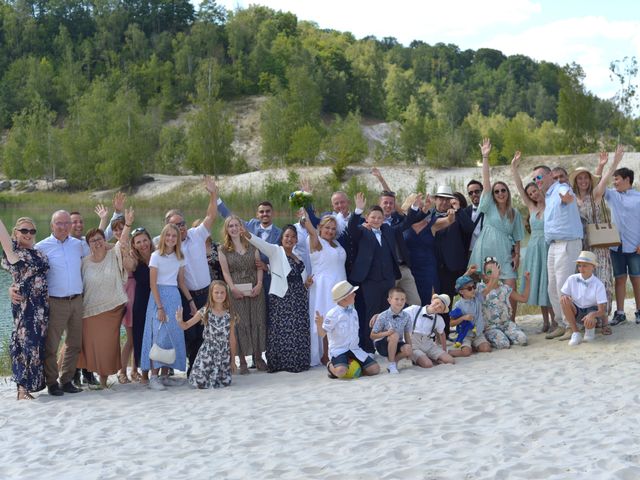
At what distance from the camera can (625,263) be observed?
9.84 meters

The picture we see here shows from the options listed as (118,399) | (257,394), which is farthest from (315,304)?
(118,399)

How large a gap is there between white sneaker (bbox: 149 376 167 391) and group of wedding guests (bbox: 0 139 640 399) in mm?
15

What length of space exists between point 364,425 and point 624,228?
15.8 ft

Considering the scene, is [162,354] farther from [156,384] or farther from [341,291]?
[341,291]

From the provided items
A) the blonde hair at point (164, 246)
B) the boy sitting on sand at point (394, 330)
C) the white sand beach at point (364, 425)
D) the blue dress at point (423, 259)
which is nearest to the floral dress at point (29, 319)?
the white sand beach at point (364, 425)

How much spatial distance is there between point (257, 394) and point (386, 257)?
2.39 meters

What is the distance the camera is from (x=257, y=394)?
26.4ft

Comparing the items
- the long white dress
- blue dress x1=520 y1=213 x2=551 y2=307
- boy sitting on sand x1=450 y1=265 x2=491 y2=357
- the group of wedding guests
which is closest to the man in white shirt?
the group of wedding guests

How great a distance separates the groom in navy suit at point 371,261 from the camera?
941cm

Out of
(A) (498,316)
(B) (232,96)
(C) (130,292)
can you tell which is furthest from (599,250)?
(B) (232,96)

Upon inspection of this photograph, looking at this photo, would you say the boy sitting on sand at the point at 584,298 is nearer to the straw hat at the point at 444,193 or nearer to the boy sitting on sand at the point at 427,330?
the boy sitting on sand at the point at 427,330

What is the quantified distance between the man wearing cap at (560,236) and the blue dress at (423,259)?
54.7 inches

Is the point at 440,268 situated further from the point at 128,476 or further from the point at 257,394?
the point at 128,476

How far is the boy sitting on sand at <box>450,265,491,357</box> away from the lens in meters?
9.21
